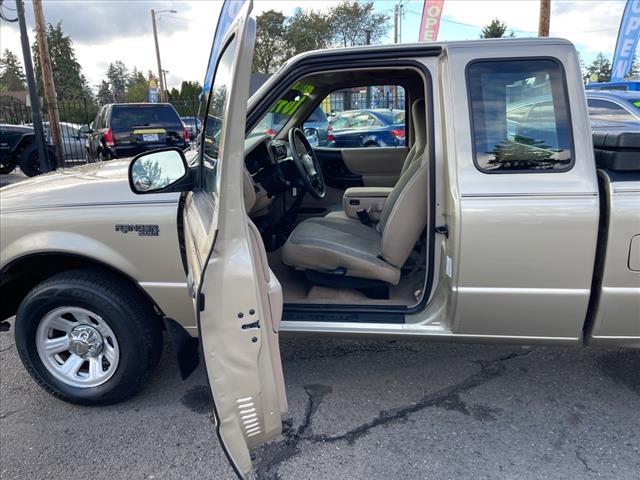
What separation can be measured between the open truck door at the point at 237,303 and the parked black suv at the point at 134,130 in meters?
10.5

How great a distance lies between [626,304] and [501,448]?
91 centimetres

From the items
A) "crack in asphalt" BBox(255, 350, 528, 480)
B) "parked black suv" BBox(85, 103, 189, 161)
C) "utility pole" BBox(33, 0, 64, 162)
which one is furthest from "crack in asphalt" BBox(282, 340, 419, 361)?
"utility pole" BBox(33, 0, 64, 162)

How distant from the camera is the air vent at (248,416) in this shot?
5.92 feet

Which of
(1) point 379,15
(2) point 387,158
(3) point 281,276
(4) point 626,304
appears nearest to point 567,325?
(4) point 626,304

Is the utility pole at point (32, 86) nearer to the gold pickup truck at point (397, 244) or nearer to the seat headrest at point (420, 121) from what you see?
the gold pickup truck at point (397, 244)

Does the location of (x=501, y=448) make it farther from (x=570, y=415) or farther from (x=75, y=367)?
(x=75, y=367)

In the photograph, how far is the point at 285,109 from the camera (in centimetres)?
385

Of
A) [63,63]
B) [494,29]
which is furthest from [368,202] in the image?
[63,63]

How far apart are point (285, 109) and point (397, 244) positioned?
1.58 metres

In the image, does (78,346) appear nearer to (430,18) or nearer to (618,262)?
(618,262)

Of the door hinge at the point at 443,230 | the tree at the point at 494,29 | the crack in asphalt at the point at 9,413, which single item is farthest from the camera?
the tree at the point at 494,29

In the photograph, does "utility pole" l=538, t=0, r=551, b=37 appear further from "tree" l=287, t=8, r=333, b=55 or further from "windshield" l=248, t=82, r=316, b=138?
"tree" l=287, t=8, r=333, b=55

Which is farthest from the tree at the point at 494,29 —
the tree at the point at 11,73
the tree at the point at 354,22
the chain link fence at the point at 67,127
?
the tree at the point at 11,73

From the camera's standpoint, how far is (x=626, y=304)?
2355 millimetres
